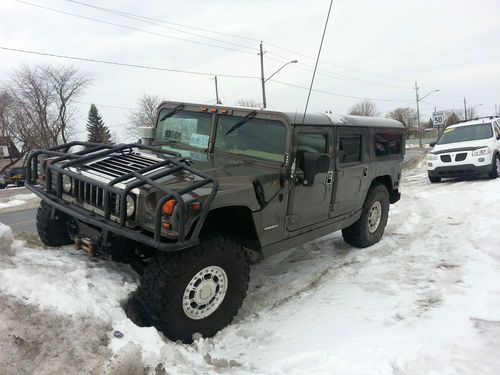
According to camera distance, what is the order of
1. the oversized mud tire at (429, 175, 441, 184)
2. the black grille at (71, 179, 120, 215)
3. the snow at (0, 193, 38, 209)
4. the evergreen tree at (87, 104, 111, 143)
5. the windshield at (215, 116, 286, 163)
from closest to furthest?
the black grille at (71, 179, 120, 215), the windshield at (215, 116, 286, 163), the oversized mud tire at (429, 175, 441, 184), the snow at (0, 193, 38, 209), the evergreen tree at (87, 104, 111, 143)

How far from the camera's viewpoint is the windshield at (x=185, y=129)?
487 centimetres

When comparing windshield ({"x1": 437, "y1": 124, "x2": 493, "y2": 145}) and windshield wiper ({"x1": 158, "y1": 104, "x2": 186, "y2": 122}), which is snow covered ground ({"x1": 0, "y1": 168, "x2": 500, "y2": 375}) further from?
windshield ({"x1": 437, "y1": 124, "x2": 493, "y2": 145})

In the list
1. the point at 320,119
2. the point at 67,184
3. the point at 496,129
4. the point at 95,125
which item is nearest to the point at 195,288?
the point at 67,184

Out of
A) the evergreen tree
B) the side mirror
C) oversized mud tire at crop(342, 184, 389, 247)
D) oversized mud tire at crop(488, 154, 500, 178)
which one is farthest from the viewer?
the evergreen tree

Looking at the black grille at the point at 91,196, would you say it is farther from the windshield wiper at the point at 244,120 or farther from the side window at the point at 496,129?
the side window at the point at 496,129

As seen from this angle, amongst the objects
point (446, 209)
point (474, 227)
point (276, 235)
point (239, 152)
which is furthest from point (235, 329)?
point (446, 209)

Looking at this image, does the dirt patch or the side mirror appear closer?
the dirt patch

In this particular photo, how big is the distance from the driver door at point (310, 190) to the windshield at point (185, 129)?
108 cm

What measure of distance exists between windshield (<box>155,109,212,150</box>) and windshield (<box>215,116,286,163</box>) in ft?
0.64

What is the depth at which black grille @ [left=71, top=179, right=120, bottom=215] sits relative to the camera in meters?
3.51

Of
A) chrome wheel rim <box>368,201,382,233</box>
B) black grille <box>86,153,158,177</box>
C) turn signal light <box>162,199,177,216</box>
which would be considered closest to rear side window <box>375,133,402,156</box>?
chrome wheel rim <box>368,201,382,233</box>

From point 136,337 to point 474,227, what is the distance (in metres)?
5.76

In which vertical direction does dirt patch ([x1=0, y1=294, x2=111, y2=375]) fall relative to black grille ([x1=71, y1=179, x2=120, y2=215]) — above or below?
below

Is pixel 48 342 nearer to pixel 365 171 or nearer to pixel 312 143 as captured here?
pixel 312 143
